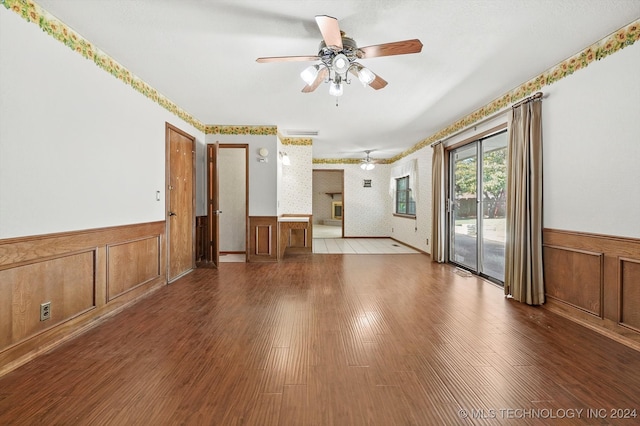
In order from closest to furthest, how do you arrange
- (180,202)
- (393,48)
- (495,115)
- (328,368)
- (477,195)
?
(328,368) → (393,48) → (495,115) → (180,202) → (477,195)

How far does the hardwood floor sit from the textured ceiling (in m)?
2.54

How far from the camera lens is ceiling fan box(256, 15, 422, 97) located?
6.57 feet

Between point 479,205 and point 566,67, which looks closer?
point 566,67

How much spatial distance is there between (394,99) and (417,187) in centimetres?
335

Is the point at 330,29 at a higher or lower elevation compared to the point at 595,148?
higher

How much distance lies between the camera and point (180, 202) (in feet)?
14.4

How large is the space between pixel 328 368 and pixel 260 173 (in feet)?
13.3

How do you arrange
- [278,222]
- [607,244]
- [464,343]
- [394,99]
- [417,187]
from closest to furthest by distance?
[464,343]
[607,244]
[394,99]
[278,222]
[417,187]

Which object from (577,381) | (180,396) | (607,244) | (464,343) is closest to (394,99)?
(607,244)

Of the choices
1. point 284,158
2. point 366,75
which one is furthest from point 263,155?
point 366,75

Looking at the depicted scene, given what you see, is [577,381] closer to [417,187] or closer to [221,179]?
[417,187]

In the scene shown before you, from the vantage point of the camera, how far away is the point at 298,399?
62.6 inches

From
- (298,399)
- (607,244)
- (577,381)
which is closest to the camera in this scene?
(298,399)

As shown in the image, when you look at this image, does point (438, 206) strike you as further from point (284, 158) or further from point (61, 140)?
point (61, 140)
